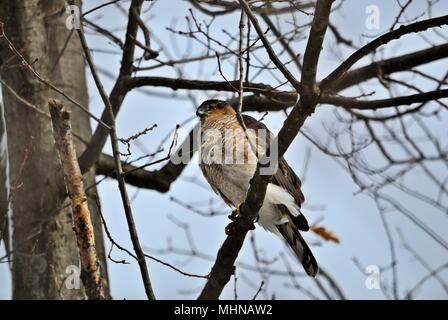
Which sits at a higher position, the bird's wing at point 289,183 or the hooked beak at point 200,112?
the hooked beak at point 200,112

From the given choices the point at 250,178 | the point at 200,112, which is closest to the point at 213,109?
the point at 200,112

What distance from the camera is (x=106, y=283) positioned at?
627 cm

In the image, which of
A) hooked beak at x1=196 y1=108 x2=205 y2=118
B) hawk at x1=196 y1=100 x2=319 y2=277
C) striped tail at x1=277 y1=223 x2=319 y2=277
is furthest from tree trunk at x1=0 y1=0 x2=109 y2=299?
striped tail at x1=277 y1=223 x2=319 y2=277

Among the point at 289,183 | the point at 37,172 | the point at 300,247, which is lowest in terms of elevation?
the point at 300,247

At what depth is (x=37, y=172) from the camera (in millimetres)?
6344

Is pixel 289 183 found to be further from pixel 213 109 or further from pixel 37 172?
pixel 37 172

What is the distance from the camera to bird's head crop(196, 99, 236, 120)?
6.03 m

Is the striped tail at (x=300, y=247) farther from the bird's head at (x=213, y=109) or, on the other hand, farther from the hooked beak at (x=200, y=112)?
the hooked beak at (x=200, y=112)

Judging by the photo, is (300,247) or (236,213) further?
(300,247)

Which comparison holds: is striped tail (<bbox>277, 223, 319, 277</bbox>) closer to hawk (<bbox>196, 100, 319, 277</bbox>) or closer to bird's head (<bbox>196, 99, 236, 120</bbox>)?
hawk (<bbox>196, 100, 319, 277</bbox>)

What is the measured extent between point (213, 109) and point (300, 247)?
1.25 meters

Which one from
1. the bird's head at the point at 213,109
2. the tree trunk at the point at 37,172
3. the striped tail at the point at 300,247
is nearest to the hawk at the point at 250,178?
the striped tail at the point at 300,247

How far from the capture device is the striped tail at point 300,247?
5363 millimetres

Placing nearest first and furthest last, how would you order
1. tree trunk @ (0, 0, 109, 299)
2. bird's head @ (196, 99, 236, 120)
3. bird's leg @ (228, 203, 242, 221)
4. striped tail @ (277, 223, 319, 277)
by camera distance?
bird's leg @ (228, 203, 242, 221) → striped tail @ (277, 223, 319, 277) → bird's head @ (196, 99, 236, 120) → tree trunk @ (0, 0, 109, 299)
